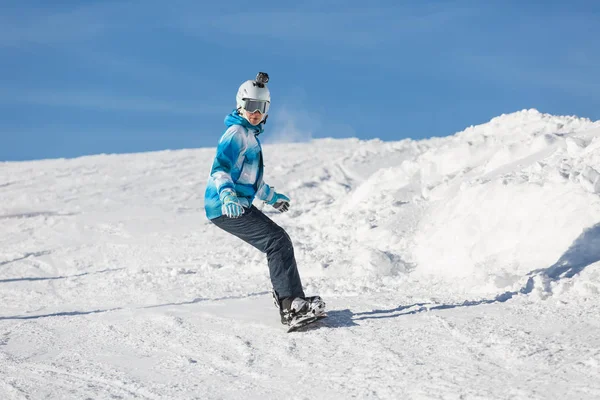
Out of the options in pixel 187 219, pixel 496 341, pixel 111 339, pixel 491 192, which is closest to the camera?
pixel 496 341

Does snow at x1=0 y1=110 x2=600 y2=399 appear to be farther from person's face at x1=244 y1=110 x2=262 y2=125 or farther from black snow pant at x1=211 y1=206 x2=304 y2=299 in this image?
person's face at x1=244 y1=110 x2=262 y2=125

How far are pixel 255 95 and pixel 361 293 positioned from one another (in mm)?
2233

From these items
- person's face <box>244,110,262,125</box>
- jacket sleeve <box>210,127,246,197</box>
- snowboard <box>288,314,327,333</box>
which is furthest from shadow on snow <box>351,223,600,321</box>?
person's face <box>244,110,262,125</box>

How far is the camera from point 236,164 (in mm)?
4812

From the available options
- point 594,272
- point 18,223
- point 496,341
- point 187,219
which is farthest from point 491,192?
point 18,223

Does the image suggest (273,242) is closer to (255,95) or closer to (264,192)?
(264,192)

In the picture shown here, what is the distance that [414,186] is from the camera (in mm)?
11398

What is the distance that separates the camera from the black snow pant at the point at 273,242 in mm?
4805

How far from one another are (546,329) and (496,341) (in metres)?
0.47

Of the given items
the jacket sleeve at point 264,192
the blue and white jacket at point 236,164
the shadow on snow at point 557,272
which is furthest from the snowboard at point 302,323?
the jacket sleeve at point 264,192

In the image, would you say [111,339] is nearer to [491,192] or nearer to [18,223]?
[491,192]

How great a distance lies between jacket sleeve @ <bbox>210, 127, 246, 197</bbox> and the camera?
15.5 ft

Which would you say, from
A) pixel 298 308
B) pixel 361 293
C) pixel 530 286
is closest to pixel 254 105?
pixel 298 308

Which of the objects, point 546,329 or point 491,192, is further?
point 491,192
